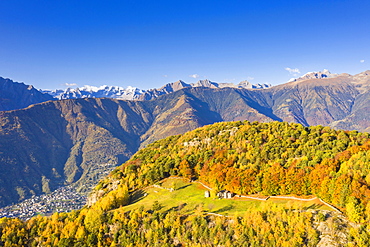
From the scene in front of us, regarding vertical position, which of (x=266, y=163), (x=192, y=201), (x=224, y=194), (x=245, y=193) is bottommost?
(x=192, y=201)

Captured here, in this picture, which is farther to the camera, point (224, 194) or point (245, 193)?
point (224, 194)


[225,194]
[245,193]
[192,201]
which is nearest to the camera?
[192,201]

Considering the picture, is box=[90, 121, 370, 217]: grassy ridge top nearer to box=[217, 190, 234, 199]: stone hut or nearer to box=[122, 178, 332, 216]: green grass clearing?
box=[217, 190, 234, 199]: stone hut

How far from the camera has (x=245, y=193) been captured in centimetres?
6625

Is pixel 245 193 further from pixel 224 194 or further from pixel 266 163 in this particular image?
pixel 266 163

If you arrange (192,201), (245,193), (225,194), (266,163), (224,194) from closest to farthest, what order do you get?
(192,201), (245,193), (225,194), (224,194), (266,163)

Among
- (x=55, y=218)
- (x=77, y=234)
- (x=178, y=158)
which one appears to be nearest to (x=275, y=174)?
(x=178, y=158)

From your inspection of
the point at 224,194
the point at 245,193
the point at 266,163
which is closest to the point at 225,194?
the point at 224,194

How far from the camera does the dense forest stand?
4538cm

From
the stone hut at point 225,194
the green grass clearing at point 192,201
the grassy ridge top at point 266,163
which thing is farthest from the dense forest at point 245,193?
the green grass clearing at point 192,201

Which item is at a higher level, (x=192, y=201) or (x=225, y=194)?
(x=225, y=194)

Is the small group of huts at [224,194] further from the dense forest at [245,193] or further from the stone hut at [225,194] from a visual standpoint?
the dense forest at [245,193]

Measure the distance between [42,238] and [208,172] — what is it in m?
49.5

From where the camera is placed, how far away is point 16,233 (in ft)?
200
